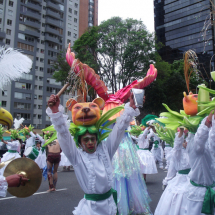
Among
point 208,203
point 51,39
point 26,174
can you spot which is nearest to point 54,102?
point 26,174

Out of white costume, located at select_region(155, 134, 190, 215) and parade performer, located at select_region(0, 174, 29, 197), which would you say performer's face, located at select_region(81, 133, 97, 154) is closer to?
parade performer, located at select_region(0, 174, 29, 197)

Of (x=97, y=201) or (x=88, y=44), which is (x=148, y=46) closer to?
(x=88, y=44)

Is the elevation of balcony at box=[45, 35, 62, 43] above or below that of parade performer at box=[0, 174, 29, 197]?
above

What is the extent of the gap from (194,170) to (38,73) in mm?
38460

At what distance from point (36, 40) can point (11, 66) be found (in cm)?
4051

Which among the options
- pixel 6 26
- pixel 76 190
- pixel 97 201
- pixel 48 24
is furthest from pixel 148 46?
pixel 48 24

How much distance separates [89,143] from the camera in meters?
2.66

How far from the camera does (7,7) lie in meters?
33.7

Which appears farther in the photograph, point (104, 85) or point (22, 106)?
point (22, 106)

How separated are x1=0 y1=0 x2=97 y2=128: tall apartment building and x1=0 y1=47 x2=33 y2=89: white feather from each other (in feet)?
105

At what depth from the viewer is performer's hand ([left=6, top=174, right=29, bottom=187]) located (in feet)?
6.36

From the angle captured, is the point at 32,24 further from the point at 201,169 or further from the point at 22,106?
the point at 201,169

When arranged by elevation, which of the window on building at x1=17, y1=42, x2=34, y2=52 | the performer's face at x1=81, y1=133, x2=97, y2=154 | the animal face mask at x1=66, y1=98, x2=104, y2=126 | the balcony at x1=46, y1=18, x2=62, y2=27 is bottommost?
the performer's face at x1=81, y1=133, x2=97, y2=154

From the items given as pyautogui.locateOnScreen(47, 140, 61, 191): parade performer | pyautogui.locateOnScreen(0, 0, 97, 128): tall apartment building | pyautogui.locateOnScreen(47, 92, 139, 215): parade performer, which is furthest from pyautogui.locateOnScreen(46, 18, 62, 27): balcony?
pyautogui.locateOnScreen(47, 92, 139, 215): parade performer
